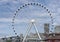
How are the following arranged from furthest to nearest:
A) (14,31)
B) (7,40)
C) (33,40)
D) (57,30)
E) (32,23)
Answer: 1. (7,40)
2. (57,30)
3. (33,40)
4. (32,23)
5. (14,31)

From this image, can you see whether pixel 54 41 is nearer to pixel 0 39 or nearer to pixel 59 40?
pixel 59 40

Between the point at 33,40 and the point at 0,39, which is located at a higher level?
the point at 33,40

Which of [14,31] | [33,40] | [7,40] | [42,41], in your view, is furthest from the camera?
[7,40]

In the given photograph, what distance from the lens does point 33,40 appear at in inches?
2827

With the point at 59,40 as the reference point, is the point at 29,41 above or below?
below

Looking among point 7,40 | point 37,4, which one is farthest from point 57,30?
point 37,4

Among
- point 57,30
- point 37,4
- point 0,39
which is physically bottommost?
point 0,39

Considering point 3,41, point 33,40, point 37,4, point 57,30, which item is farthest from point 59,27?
point 37,4

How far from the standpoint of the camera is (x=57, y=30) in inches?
3091

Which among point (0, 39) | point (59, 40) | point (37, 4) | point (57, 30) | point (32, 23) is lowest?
point (0, 39)

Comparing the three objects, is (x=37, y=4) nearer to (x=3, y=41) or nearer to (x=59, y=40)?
(x=59, y=40)

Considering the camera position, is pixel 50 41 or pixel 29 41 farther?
pixel 29 41

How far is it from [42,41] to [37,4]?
1977 centimetres

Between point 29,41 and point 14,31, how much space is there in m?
21.8
